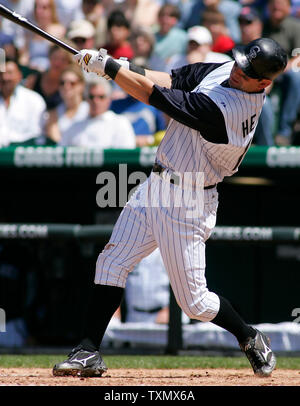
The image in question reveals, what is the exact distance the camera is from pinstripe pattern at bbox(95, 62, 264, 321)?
366cm

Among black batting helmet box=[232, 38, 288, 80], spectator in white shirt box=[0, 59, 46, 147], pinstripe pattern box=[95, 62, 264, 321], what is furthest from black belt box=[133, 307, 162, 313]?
black batting helmet box=[232, 38, 288, 80]

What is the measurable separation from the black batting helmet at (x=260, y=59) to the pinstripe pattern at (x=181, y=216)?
0.14 metres

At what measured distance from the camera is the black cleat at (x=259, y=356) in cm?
392

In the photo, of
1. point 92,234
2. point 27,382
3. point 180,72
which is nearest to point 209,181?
point 180,72

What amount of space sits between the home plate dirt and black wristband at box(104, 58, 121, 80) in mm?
1404

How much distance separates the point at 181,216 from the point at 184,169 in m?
0.23

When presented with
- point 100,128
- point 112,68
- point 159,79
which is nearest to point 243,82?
point 159,79

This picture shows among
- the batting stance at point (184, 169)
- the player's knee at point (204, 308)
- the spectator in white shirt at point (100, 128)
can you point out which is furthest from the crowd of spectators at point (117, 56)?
the player's knee at point (204, 308)

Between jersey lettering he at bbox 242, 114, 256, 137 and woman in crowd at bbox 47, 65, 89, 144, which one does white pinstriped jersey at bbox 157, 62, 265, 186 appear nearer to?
jersey lettering he at bbox 242, 114, 256, 137

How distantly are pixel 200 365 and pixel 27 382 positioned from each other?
56.2 inches

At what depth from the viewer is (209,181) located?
3.75 m

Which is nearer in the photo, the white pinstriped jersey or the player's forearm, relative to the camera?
the white pinstriped jersey

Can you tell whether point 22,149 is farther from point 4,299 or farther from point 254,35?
point 254,35

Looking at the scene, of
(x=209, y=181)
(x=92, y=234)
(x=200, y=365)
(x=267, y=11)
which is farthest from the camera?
(x=267, y=11)
